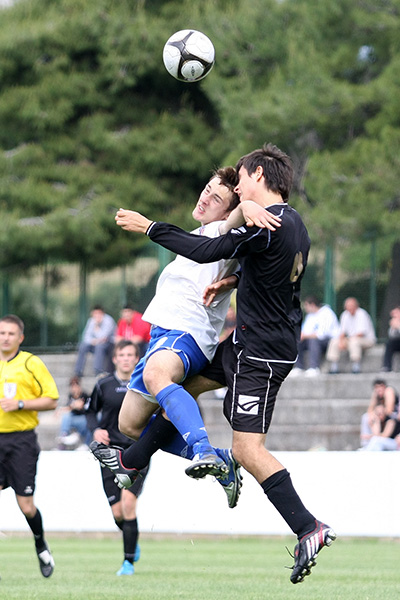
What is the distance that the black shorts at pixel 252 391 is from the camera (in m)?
6.95

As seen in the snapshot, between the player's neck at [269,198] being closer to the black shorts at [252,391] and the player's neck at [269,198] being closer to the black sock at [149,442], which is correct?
the black shorts at [252,391]

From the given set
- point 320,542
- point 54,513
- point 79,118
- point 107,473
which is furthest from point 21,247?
point 320,542

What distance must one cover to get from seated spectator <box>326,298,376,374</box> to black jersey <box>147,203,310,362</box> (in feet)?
40.2

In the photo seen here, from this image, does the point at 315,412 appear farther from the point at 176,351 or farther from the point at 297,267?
the point at 297,267

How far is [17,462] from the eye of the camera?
10.7m

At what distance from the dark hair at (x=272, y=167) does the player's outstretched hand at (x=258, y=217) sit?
0.31 meters

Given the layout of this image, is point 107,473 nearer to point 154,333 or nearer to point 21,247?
point 154,333

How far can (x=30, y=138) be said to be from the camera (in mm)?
25266

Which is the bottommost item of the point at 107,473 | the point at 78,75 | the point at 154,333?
the point at 107,473

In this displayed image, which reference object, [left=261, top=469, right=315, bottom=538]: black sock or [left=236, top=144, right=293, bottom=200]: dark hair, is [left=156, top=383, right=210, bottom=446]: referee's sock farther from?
[left=236, top=144, right=293, bottom=200]: dark hair

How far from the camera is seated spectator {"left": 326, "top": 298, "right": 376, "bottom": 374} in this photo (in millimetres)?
19266

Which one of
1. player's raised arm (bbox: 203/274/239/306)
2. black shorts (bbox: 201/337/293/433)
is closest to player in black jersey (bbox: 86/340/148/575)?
player's raised arm (bbox: 203/274/239/306)

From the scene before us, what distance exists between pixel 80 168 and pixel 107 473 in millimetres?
14378

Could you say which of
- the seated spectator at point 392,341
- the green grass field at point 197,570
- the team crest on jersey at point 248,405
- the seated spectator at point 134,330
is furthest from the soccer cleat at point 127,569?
the seated spectator at point 392,341
